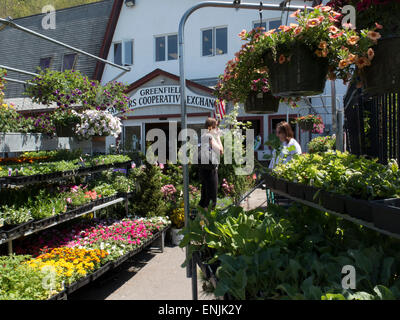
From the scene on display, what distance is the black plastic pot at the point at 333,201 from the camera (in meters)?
1.43

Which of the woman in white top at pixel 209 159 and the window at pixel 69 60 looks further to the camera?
the window at pixel 69 60

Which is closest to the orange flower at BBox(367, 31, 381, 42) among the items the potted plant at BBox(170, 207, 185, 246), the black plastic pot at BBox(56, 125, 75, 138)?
the black plastic pot at BBox(56, 125, 75, 138)

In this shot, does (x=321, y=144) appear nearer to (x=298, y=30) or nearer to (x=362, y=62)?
(x=298, y=30)

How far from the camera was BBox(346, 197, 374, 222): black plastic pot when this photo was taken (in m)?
1.29

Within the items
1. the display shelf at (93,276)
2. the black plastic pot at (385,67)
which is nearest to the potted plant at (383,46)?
the black plastic pot at (385,67)

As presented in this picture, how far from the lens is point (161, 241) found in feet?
17.4

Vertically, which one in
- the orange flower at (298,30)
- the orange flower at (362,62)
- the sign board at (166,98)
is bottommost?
the orange flower at (362,62)

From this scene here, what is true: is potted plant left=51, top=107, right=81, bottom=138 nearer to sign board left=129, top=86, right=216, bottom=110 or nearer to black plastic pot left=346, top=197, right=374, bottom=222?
black plastic pot left=346, top=197, right=374, bottom=222

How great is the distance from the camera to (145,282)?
13.8 ft

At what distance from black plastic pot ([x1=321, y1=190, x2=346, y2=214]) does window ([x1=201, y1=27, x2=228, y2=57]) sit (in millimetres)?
10941

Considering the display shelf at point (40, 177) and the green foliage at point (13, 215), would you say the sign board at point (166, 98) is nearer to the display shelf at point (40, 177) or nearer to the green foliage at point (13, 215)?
the display shelf at point (40, 177)

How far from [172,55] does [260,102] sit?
1057 centimetres
